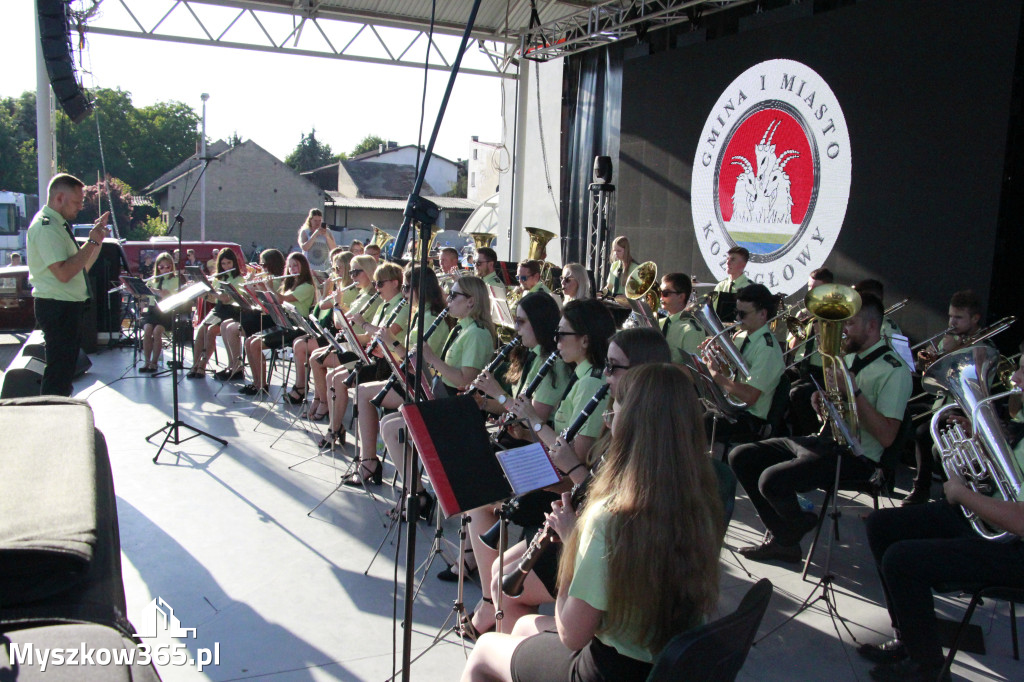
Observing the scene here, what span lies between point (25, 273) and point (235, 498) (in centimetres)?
621

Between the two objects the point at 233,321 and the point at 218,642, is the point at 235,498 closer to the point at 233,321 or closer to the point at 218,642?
the point at 218,642

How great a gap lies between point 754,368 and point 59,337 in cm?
454

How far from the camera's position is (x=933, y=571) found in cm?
270

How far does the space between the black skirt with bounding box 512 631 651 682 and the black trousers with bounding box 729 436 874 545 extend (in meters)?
2.03

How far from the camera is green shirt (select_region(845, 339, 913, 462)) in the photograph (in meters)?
3.61

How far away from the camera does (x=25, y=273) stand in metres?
8.84

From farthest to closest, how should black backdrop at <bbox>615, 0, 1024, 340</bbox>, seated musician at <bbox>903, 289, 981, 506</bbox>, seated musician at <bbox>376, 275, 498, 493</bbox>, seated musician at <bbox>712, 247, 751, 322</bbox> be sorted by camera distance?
seated musician at <bbox>712, 247, 751, 322</bbox> → black backdrop at <bbox>615, 0, 1024, 340</bbox> → seated musician at <bbox>903, 289, 981, 506</bbox> → seated musician at <bbox>376, 275, 498, 493</bbox>

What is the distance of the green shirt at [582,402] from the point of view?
3.15 meters

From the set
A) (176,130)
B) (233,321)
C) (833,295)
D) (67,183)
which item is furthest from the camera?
(176,130)

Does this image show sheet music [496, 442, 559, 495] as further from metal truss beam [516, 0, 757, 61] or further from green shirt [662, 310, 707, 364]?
metal truss beam [516, 0, 757, 61]

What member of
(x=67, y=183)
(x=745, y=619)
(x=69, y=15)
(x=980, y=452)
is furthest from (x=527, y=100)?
(x=745, y=619)

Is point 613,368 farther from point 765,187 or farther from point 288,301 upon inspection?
point 765,187

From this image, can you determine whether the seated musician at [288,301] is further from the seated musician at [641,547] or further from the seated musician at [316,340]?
the seated musician at [641,547]

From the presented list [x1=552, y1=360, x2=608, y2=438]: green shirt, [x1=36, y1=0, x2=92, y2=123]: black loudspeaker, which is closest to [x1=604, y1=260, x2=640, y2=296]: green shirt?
[x1=552, y1=360, x2=608, y2=438]: green shirt
